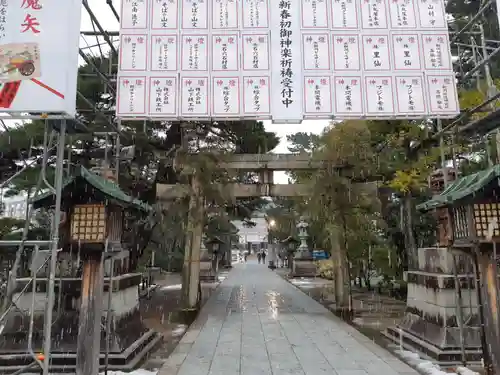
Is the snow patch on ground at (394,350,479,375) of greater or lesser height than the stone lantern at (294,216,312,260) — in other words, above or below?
below

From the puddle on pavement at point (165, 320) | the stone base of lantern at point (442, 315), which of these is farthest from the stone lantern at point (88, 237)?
the stone base of lantern at point (442, 315)

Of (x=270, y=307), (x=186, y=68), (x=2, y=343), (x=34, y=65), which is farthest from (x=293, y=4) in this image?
(x=270, y=307)

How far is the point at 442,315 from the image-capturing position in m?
6.66

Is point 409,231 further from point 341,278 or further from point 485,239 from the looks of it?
point 485,239

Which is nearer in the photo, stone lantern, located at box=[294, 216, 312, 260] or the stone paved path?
the stone paved path

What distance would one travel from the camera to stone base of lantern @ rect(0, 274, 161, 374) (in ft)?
20.1

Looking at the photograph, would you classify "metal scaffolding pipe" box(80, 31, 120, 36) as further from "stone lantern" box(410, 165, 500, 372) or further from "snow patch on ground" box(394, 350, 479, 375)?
"snow patch on ground" box(394, 350, 479, 375)

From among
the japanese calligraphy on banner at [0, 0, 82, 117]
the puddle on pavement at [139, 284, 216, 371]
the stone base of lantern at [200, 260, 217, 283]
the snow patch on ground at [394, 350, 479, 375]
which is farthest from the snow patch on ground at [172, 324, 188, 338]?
the stone base of lantern at [200, 260, 217, 283]

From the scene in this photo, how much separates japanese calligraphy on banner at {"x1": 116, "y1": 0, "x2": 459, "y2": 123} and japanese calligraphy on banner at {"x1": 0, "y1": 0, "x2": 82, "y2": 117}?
46.8 inches

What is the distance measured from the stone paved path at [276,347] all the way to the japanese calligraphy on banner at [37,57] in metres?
4.45

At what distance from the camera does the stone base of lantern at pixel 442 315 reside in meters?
6.41

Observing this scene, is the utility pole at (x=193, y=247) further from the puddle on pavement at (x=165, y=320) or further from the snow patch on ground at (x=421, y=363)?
the snow patch on ground at (x=421, y=363)

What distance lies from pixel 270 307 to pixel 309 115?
27.8 feet

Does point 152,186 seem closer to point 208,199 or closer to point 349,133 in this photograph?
point 208,199
